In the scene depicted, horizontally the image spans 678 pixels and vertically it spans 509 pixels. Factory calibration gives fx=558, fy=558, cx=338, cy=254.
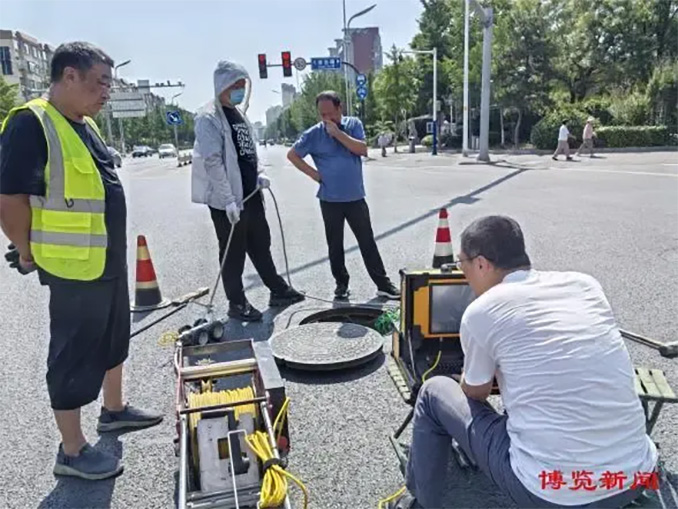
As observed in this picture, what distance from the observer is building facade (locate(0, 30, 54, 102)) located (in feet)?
238

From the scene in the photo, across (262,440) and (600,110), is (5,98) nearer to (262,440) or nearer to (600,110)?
(600,110)

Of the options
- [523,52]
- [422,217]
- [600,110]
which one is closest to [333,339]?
[422,217]

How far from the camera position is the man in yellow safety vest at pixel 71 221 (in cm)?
234

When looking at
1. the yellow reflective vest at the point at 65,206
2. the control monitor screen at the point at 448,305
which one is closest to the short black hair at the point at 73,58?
the yellow reflective vest at the point at 65,206

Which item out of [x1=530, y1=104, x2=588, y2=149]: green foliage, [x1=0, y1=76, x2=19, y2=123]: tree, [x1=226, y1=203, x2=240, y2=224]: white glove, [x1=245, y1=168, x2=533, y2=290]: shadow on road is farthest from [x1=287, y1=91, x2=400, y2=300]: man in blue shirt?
[x1=0, y1=76, x2=19, y2=123]: tree

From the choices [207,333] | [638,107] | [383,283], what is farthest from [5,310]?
[638,107]

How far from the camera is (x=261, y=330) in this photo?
4.46 m

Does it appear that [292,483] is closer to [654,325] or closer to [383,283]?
[383,283]

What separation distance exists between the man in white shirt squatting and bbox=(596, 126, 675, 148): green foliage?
25.9m

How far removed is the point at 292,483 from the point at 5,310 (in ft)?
13.2

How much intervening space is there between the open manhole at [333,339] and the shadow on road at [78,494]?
4.51 feet

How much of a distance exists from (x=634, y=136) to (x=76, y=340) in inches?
1052

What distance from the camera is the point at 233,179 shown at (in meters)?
4.35

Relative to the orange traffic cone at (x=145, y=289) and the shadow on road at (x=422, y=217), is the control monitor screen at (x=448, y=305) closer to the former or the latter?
the shadow on road at (x=422, y=217)
